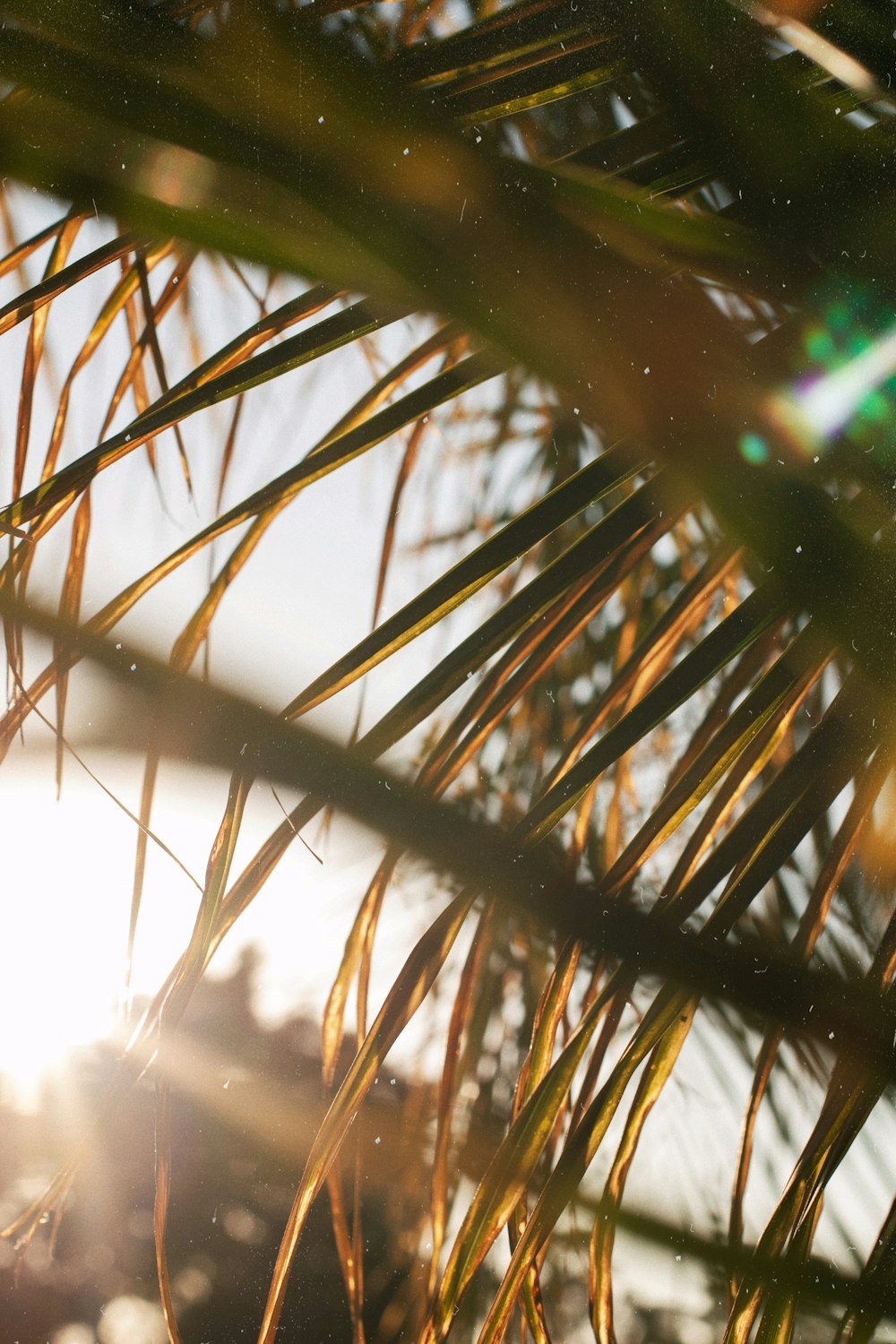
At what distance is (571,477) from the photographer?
326 mm

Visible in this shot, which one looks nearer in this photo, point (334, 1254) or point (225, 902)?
point (225, 902)

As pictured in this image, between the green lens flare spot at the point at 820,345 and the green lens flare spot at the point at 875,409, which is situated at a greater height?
the green lens flare spot at the point at 820,345

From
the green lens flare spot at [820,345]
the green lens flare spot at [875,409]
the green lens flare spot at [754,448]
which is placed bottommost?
the green lens flare spot at [754,448]

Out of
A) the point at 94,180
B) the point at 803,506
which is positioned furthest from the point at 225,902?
the point at 94,180

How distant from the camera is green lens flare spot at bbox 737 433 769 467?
29cm

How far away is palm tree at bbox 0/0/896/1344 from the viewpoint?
262 mm

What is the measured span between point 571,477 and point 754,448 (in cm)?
7

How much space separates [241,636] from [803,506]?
1.04 feet

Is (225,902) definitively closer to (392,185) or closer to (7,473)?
(392,185)

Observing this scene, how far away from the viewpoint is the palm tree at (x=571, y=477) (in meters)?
0.26

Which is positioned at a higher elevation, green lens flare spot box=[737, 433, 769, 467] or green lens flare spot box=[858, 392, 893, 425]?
green lens flare spot box=[858, 392, 893, 425]

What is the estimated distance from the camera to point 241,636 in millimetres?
479

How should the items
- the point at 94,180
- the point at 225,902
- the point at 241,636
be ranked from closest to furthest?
the point at 225,902 < the point at 94,180 < the point at 241,636

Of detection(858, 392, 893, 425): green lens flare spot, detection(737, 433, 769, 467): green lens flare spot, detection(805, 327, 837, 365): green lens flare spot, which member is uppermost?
detection(805, 327, 837, 365): green lens flare spot
